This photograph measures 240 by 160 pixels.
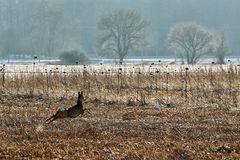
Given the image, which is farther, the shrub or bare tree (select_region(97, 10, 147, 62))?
bare tree (select_region(97, 10, 147, 62))

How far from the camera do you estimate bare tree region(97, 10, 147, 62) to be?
316 feet

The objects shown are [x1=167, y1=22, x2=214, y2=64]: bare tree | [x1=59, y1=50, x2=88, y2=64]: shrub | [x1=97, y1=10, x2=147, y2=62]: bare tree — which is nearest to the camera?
[x1=59, y1=50, x2=88, y2=64]: shrub

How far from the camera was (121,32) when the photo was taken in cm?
A: 9806

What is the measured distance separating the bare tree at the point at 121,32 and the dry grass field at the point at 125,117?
70.9 meters

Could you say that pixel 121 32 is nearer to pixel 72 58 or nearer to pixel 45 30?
pixel 45 30

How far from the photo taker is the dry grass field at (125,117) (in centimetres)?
1025

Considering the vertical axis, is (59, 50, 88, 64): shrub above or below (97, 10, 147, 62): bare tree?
below

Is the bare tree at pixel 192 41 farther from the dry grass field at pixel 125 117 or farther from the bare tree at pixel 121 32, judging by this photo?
the dry grass field at pixel 125 117

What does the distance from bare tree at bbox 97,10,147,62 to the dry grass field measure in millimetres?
70920

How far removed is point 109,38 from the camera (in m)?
96.8

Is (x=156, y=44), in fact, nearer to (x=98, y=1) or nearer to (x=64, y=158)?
(x=98, y=1)

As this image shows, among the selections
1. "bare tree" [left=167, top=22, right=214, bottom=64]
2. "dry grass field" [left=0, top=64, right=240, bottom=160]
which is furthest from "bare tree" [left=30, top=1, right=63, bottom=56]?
"dry grass field" [left=0, top=64, right=240, bottom=160]

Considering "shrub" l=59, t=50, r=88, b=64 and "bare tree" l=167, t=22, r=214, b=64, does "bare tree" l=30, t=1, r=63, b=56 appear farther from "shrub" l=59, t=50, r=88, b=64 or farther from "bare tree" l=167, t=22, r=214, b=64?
"shrub" l=59, t=50, r=88, b=64

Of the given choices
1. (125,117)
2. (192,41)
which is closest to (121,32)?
(192,41)
